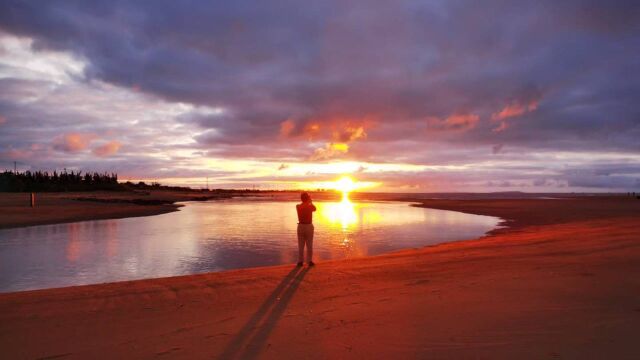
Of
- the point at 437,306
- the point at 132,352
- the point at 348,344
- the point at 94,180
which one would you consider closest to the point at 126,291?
the point at 132,352

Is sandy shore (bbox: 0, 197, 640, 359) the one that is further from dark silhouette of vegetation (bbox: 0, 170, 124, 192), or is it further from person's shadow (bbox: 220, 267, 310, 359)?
dark silhouette of vegetation (bbox: 0, 170, 124, 192)

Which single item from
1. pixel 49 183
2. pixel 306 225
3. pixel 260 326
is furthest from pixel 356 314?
pixel 49 183

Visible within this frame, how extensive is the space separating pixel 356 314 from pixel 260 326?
1.81 meters

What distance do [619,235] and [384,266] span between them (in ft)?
36.5

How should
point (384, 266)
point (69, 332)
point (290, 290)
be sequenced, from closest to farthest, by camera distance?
point (69, 332) → point (290, 290) → point (384, 266)

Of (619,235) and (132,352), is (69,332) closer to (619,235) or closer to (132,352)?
(132,352)

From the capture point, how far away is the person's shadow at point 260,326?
241 inches

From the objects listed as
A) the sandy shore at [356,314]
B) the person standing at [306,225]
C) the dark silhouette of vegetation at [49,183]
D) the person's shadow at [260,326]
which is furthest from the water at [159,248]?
the dark silhouette of vegetation at [49,183]

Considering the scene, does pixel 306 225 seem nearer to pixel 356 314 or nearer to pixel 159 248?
pixel 356 314

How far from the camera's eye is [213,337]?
267 inches

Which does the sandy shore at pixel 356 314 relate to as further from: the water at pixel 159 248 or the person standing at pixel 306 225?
the water at pixel 159 248

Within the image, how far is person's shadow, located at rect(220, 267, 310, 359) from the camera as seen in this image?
20.1ft

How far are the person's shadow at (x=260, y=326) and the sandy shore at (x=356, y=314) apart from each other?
0.11ft

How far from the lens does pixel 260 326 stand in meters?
→ 7.30
